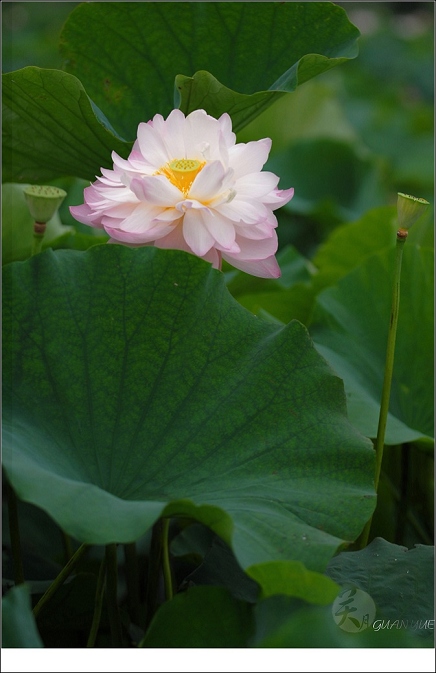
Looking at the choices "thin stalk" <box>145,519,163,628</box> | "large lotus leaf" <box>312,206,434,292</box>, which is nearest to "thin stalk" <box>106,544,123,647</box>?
"thin stalk" <box>145,519,163,628</box>

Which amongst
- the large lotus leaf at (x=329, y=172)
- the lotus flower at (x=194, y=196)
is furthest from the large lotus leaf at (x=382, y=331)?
the large lotus leaf at (x=329, y=172)

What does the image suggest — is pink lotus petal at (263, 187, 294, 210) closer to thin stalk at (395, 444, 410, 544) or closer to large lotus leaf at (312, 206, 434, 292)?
thin stalk at (395, 444, 410, 544)

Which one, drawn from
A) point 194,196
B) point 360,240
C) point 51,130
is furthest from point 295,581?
point 360,240

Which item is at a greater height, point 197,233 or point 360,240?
point 360,240

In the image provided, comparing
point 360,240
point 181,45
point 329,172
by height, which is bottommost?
point 360,240

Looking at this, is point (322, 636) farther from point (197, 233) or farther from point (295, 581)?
point (197, 233)

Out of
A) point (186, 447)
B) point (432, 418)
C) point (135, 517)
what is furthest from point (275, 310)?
point (135, 517)
